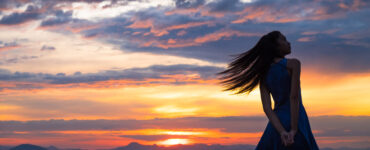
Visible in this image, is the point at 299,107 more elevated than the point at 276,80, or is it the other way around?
the point at 276,80

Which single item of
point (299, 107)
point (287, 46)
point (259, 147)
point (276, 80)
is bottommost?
point (259, 147)

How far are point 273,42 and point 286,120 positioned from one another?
99 centimetres

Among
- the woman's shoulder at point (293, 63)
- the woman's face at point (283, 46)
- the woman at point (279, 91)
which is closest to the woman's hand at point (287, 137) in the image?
the woman at point (279, 91)

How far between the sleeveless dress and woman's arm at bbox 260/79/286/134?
0.07m

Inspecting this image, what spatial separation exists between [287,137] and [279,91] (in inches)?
23.4

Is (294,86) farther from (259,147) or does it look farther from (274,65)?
(259,147)

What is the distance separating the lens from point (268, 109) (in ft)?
17.7

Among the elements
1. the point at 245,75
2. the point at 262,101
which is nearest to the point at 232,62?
the point at 245,75

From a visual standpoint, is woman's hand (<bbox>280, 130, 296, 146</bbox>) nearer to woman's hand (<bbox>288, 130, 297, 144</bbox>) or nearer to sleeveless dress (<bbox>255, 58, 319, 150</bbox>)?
woman's hand (<bbox>288, 130, 297, 144</bbox>)

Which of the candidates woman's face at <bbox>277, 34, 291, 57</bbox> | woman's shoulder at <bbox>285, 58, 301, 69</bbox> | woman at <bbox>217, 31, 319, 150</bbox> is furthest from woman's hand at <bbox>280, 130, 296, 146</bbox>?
woman's face at <bbox>277, 34, 291, 57</bbox>

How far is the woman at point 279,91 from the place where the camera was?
16.6 feet

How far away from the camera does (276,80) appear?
5.30 m

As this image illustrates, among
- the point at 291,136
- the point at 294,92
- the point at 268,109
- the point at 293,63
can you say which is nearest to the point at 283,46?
the point at 293,63

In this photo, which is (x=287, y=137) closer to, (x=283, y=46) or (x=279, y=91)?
(x=279, y=91)
